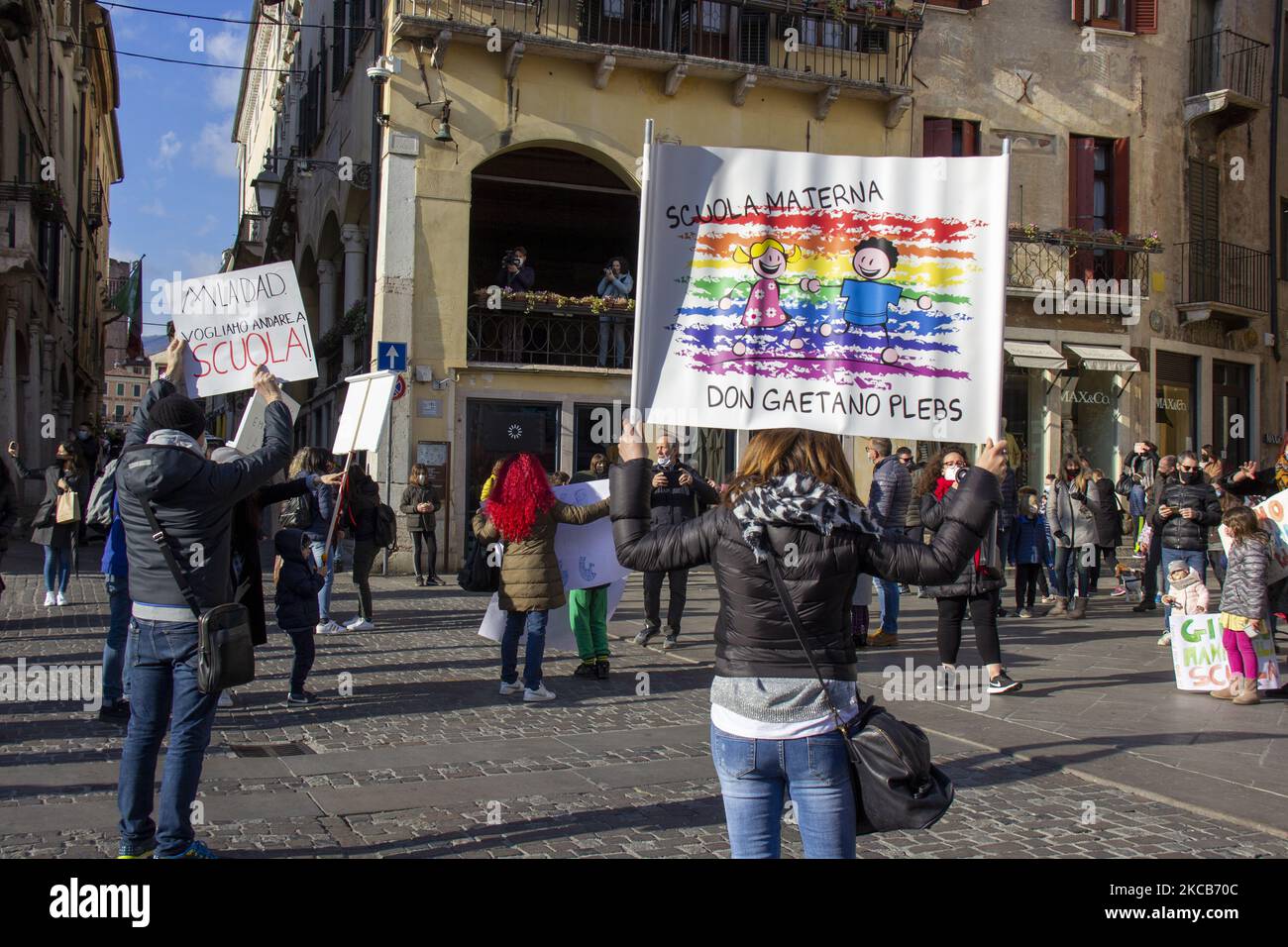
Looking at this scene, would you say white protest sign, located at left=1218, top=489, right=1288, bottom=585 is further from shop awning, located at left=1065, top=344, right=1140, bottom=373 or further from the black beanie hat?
shop awning, located at left=1065, top=344, right=1140, bottom=373

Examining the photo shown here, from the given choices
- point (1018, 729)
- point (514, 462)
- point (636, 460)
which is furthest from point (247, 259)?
point (636, 460)

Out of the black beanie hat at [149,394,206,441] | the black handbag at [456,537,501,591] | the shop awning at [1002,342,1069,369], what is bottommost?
the black handbag at [456,537,501,591]

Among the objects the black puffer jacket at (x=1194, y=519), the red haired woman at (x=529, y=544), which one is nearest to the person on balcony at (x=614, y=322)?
the black puffer jacket at (x=1194, y=519)

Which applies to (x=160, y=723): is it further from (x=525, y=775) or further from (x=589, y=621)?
(x=589, y=621)

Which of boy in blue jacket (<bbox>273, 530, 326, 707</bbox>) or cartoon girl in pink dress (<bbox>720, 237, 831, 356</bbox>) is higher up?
cartoon girl in pink dress (<bbox>720, 237, 831, 356</bbox>)

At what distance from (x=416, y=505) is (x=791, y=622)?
13657mm

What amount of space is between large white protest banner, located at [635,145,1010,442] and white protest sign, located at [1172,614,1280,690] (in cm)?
422

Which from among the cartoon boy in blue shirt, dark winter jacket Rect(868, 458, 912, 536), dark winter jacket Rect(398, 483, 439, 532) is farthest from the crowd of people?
dark winter jacket Rect(398, 483, 439, 532)

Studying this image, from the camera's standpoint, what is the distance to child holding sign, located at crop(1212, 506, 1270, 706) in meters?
8.80

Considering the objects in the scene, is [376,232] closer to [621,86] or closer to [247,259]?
[621,86]

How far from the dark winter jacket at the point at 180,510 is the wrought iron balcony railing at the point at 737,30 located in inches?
569

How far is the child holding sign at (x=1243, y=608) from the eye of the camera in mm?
8805

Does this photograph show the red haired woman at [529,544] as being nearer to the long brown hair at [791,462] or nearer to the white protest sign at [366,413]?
the white protest sign at [366,413]

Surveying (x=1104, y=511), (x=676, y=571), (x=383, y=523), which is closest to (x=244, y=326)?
(x=383, y=523)
